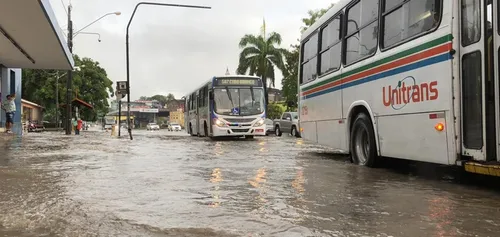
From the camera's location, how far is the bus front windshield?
19.7 m

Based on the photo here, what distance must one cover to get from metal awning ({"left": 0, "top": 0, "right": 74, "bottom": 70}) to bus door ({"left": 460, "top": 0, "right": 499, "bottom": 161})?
35.0 ft

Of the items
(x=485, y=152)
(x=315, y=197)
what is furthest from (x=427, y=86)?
(x=315, y=197)

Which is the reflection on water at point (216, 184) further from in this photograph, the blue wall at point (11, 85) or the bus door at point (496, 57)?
the blue wall at point (11, 85)

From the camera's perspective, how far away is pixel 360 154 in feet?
29.8

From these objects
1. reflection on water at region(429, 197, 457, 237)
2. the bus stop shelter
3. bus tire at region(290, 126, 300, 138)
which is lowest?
reflection on water at region(429, 197, 457, 237)

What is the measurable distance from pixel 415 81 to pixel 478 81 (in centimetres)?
111

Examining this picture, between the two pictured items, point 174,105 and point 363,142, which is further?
point 174,105

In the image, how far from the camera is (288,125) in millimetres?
27766

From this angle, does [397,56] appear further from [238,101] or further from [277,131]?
[277,131]

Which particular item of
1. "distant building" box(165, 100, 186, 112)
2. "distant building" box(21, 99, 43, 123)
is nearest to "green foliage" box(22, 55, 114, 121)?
"distant building" box(21, 99, 43, 123)

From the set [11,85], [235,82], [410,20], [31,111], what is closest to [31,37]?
[235,82]

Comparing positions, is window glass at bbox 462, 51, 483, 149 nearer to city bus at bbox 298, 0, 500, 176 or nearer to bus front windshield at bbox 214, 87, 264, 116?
city bus at bbox 298, 0, 500, 176

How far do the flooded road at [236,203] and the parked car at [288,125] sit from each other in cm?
1824

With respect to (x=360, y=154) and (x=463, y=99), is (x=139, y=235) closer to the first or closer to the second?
(x=463, y=99)
